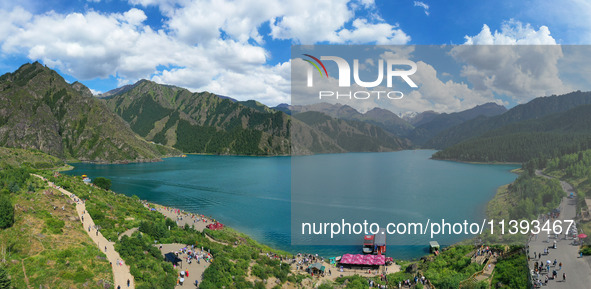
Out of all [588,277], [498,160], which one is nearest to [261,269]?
[588,277]

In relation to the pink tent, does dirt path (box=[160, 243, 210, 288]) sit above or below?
above

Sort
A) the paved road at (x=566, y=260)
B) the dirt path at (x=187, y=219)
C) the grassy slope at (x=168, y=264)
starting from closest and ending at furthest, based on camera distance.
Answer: the paved road at (x=566, y=260)
the grassy slope at (x=168, y=264)
the dirt path at (x=187, y=219)

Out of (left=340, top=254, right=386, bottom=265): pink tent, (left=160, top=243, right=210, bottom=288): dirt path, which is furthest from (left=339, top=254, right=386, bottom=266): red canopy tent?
(left=160, top=243, right=210, bottom=288): dirt path

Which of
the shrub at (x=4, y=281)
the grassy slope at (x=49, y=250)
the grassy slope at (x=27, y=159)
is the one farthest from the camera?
the grassy slope at (x=27, y=159)

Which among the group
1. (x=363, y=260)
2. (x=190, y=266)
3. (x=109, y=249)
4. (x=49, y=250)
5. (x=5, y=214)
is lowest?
(x=363, y=260)

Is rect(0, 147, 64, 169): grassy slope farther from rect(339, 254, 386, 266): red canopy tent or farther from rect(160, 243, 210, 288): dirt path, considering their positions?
rect(339, 254, 386, 266): red canopy tent

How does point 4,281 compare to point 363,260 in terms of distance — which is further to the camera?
point 363,260

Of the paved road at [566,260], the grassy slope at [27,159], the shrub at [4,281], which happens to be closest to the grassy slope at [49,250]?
the shrub at [4,281]

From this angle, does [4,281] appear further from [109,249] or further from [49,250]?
[109,249]

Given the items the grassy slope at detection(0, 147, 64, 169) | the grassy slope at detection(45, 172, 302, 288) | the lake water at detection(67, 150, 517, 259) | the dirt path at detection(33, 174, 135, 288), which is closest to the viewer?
the dirt path at detection(33, 174, 135, 288)

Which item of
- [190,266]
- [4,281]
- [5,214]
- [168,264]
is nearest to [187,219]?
[5,214]

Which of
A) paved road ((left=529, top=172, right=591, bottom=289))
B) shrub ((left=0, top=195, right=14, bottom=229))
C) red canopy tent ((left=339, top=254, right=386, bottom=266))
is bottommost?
red canopy tent ((left=339, top=254, right=386, bottom=266))

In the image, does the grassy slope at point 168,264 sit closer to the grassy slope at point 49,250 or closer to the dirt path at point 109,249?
the dirt path at point 109,249
